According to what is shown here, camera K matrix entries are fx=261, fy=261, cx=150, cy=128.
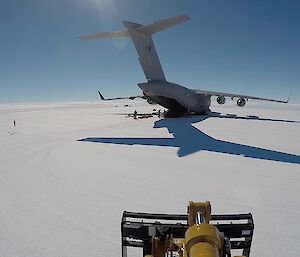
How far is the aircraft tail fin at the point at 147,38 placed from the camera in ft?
65.1

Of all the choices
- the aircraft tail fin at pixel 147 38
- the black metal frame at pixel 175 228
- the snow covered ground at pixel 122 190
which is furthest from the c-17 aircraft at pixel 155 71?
Answer: the black metal frame at pixel 175 228

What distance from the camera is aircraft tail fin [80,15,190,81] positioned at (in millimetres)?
19837

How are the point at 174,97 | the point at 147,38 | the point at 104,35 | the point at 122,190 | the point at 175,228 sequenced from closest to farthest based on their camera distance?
1. the point at 175,228
2. the point at 122,190
3. the point at 147,38
4. the point at 104,35
5. the point at 174,97

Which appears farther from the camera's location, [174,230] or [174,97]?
[174,97]

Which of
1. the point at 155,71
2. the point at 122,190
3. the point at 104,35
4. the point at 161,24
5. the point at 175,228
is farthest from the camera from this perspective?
the point at 155,71

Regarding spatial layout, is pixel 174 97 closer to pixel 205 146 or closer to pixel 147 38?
pixel 147 38

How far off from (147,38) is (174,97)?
277 inches

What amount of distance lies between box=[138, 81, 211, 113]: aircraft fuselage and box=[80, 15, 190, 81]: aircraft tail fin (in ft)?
2.72

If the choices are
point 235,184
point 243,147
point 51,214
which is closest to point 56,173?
point 51,214

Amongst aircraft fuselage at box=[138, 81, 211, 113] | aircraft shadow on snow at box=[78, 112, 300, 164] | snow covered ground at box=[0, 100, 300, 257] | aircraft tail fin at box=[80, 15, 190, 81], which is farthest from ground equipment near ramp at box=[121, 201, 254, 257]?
aircraft fuselage at box=[138, 81, 211, 113]

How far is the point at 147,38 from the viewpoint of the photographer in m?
22.5

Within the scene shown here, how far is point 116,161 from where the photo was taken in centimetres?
1045

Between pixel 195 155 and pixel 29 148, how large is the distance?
815 cm

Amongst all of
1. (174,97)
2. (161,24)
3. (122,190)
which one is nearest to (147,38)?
(161,24)
